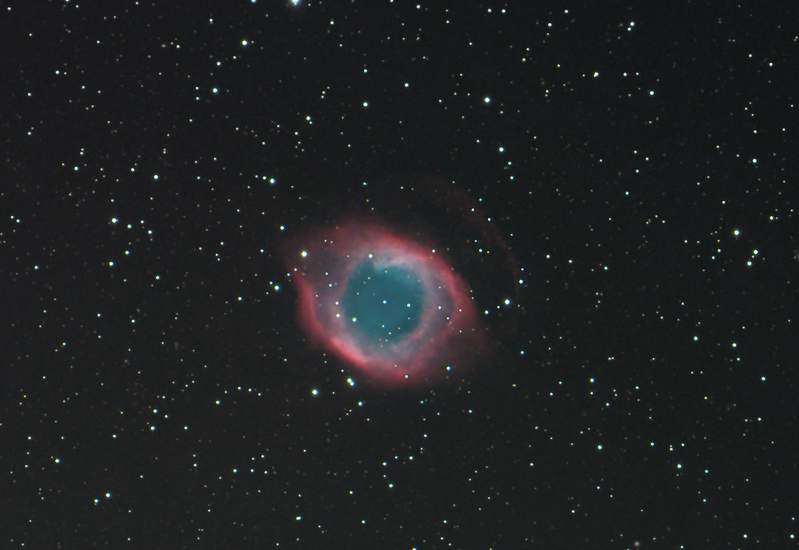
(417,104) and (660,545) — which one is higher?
(417,104)

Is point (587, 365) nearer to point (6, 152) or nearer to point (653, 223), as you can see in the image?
point (653, 223)

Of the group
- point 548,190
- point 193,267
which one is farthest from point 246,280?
point 548,190
